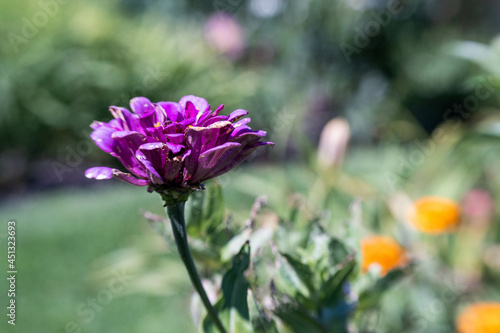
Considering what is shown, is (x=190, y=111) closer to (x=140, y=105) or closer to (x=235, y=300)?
(x=140, y=105)

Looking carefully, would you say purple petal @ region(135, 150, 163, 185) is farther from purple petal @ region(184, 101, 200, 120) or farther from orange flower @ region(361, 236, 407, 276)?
orange flower @ region(361, 236, 407, 276)

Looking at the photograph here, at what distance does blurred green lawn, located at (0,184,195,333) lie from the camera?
81.4 inches

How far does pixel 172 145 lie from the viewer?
44 centimetres

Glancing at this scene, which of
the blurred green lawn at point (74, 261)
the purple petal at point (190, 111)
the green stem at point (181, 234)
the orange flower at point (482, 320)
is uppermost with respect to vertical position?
the blurred green lawn at point (74, 261)

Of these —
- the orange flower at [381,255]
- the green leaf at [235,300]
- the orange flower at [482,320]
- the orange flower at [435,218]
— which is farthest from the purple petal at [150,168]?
the orange flower at [435,218]

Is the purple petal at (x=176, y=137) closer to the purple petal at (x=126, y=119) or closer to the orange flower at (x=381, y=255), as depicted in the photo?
the purple petal at (x=126, y=119)

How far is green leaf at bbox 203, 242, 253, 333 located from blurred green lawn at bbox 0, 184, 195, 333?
102 centimetres

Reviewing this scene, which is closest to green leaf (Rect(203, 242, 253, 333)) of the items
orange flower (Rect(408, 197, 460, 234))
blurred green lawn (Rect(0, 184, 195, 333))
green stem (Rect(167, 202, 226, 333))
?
green stem (Rect(167, 202, 226, 333))

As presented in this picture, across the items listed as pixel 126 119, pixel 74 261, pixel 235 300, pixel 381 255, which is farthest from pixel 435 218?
pixel 74 261

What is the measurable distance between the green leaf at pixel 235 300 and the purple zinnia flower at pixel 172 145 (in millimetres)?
99

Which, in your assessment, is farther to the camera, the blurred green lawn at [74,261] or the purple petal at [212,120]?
→ the blurred green lawn at [74,261]

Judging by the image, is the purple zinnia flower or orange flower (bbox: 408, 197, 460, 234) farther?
orange flower (bbox: 408, 197, 460, 234)

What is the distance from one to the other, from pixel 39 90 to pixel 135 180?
4516 mm

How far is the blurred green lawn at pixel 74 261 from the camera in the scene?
2.07 meters
